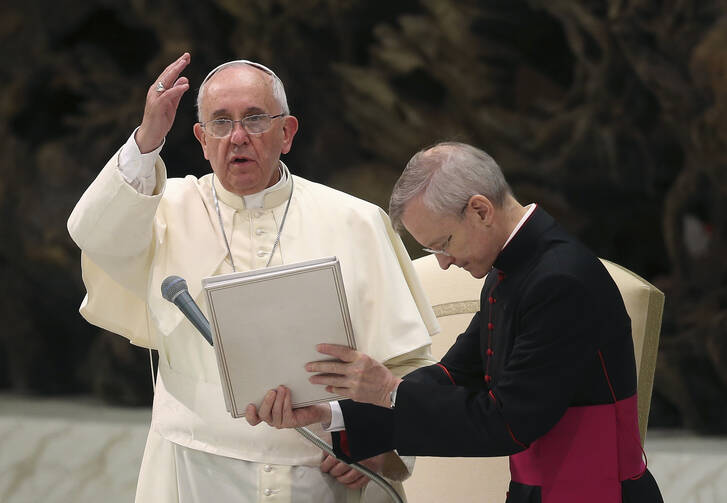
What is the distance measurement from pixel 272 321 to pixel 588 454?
803 mm

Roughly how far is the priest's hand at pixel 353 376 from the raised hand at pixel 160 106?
763mm

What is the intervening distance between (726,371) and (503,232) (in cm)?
525

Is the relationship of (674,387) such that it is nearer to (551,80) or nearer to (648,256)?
(648,256)

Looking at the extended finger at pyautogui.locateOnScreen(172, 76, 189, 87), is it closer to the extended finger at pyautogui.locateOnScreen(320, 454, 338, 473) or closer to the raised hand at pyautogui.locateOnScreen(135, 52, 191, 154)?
the raised hand at pyautogui.locateOnScreen(135, 52, 191, 154)

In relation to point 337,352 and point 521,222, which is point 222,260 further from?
point 521,222

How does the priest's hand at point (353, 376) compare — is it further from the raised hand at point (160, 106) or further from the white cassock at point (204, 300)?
the raised hand at point (160, 106)

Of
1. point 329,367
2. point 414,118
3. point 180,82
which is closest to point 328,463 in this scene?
point 329,367

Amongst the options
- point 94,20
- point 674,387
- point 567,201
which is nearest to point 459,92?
point 567,201

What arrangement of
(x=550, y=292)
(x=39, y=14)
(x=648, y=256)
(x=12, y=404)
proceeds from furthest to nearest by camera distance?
(x=39, y=14) → (x=12, y=404) → (x=648, y=256) → (x=550, y=292)

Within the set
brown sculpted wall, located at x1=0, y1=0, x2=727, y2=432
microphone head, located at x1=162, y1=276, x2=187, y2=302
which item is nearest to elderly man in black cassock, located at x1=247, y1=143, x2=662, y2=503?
microphone head, located at x1=162, y1=276, x2=187, y2=302

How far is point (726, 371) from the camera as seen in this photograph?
709 centimetres

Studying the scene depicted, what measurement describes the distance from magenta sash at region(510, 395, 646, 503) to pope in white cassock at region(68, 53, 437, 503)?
2.09ft

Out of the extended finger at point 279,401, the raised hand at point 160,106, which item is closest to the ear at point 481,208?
the extended finger at point 279,401

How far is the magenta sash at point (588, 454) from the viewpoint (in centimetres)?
235
